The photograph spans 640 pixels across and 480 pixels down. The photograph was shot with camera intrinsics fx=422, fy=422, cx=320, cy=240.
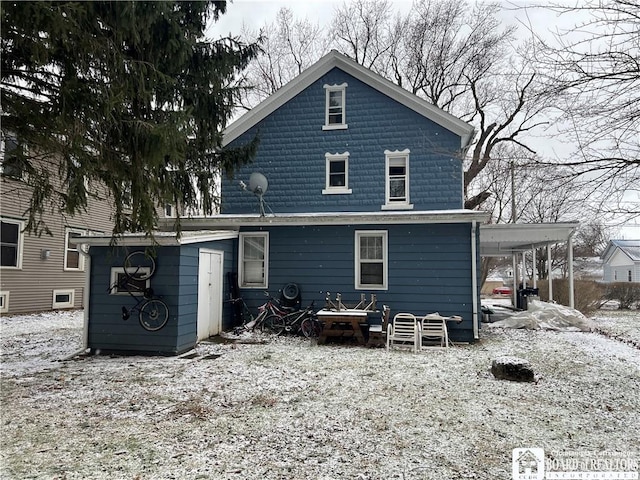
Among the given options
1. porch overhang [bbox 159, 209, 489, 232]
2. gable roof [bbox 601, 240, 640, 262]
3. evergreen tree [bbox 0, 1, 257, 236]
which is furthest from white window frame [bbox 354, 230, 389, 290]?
gable roof [bbox 601, 240, 640, 262]

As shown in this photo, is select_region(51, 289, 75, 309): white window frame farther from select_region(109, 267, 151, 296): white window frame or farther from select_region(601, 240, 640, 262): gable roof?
select_region(601, 240, 640, 262): gable roof

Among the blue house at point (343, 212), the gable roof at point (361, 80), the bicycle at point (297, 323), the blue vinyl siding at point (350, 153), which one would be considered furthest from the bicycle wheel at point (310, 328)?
the gable roof at point (361, 80)

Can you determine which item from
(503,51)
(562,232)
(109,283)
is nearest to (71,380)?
(109,283)

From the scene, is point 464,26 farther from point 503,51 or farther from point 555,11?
point 555,11

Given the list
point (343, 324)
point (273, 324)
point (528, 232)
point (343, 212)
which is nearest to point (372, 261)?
point (343, 212)

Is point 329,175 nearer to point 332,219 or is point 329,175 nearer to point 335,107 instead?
point 332,219

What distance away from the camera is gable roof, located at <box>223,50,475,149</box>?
1128cm

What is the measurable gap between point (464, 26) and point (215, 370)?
2079cm

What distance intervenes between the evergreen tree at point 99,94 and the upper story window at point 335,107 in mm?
5548

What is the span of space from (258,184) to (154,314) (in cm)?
483

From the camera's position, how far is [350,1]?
2248 centimetres

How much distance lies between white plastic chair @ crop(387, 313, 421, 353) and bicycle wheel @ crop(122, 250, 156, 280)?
4976 millimetres

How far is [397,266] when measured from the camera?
34.1 feet

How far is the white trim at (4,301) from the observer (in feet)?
42.9
